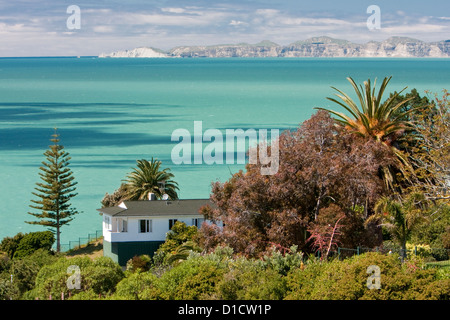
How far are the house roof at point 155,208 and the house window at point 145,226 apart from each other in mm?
440

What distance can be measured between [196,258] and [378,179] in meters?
8.30

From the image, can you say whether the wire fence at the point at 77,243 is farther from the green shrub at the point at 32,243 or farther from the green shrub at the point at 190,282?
the green shrub at the point at 190,282

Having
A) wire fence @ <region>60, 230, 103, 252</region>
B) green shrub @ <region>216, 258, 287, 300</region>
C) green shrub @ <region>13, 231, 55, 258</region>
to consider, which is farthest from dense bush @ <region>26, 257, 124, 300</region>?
wire fence @ <region>60, 230, 103, 252</region>

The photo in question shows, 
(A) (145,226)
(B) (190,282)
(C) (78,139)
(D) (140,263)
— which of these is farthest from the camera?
(C) (78,139)

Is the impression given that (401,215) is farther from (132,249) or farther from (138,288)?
(132,249)

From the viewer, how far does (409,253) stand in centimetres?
2673

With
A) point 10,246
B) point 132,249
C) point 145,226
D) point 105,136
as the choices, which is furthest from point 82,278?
point 105,136

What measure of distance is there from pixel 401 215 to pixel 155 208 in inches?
976

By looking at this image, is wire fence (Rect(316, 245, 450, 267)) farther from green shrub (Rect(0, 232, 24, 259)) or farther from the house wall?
green shrub (Rect(0, 232, 24, 259))

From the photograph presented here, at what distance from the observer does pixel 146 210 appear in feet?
160

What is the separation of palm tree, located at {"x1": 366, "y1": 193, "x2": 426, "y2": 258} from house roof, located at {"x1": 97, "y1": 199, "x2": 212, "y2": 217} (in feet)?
71.6

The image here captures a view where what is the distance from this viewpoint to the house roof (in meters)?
48.1

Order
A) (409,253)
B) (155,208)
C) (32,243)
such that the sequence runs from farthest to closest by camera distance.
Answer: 1. (32,243)
2. (155,208)
3. (409,253)
